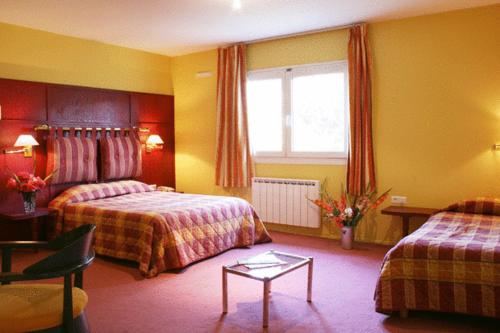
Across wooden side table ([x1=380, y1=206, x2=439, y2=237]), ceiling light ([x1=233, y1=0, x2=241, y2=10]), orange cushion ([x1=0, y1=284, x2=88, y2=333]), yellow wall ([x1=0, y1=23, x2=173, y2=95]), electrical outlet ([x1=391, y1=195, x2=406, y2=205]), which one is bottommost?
orange cushion ([x1=0, y1=284, x2=88, y2=333])

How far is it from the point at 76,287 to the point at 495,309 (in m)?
2.31

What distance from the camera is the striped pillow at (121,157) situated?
5152 mm

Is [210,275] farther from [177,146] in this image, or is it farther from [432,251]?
[177,146]

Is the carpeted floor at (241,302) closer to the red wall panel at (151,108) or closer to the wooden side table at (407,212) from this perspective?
the wooden side table at (407,212)

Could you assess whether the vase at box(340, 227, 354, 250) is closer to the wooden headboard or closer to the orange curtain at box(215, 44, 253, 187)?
the orange curtain at box(215, 44, 253, 187)

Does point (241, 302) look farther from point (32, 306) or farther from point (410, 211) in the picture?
point (410, 211)

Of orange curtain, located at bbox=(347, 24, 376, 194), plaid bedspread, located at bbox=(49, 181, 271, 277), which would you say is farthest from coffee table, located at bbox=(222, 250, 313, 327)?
orange curtain, located at bbox=(347, 24, 376, 194)

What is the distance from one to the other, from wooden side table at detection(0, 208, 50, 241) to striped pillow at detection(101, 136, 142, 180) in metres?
0.89

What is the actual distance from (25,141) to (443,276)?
390 cm

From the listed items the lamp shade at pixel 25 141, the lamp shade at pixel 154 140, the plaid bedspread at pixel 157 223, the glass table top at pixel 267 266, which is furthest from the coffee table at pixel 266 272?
the lamp shade at pixel 154 140

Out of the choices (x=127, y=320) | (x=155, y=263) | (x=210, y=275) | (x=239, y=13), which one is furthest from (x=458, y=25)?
(x=127, y=320)

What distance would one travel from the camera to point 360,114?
4660 mm

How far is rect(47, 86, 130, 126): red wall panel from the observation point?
478 centimetres

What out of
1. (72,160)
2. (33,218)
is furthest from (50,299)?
(72,160)
